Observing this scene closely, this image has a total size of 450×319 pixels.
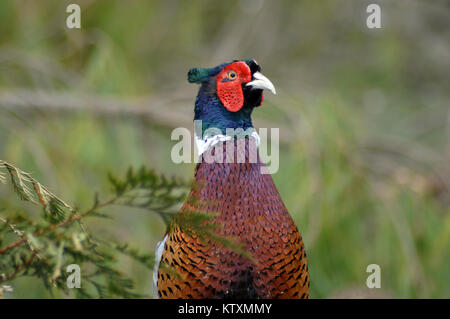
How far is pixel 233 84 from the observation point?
1.85 metres

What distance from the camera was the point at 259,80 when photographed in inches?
73.1

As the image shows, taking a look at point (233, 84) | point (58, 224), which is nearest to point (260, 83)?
point (233, 84)

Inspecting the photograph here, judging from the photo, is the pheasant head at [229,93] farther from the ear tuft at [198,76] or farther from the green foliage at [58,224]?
the green foliage at [58,224]

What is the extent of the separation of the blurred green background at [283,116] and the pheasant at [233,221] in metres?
0.41

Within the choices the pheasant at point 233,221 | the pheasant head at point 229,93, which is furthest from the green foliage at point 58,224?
the pheasant head at point 229,93

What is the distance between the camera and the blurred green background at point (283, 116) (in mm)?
2992

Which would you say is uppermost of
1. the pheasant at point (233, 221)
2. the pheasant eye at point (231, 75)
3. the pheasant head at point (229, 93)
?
the pheasant eye at point (231, 75)

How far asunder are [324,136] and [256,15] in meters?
1.61

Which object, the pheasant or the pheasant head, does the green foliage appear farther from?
the pheasant head

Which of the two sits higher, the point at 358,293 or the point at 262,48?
the point at 262,48

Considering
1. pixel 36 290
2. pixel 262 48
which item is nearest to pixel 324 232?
pixel 36 290

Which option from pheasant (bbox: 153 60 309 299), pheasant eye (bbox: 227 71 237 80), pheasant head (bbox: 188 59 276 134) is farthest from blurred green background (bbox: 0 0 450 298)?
pheasant eye (bbox: 227 71 237 80)

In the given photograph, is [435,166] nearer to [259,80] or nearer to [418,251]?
[418,251]

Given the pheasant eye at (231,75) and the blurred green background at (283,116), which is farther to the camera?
the blurred green background at (283,116)
